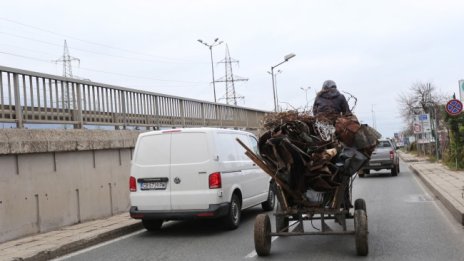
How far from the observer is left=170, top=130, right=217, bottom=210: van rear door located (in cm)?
910

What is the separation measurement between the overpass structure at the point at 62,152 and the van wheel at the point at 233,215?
128 inches

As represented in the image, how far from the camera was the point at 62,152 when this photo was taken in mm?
10430

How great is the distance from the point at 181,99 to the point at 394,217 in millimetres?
9903

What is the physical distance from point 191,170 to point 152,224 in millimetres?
1567

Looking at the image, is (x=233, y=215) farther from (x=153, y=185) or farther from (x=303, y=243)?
(x=303, y=243)

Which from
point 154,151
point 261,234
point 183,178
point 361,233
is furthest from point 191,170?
point 361,233

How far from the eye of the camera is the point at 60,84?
11.5 m

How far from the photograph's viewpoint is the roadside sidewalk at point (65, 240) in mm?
7543

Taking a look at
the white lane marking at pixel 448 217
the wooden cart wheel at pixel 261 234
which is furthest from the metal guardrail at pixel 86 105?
the white lane marking at pixel 448 217

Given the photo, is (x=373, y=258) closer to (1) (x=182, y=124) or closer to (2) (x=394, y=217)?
(2) (x=394, y=217)

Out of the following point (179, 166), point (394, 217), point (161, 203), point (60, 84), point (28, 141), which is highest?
Result: point (60, 84)

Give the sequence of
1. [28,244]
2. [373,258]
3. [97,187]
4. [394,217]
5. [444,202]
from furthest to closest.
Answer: [444,202], [97,187], [394,217], [28,244], [373,258]

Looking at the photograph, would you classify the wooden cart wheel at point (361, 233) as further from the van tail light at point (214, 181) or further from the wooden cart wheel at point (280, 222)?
the van tail light at point (214, 181)

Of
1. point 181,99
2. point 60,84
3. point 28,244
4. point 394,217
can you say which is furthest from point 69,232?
point 181,99
